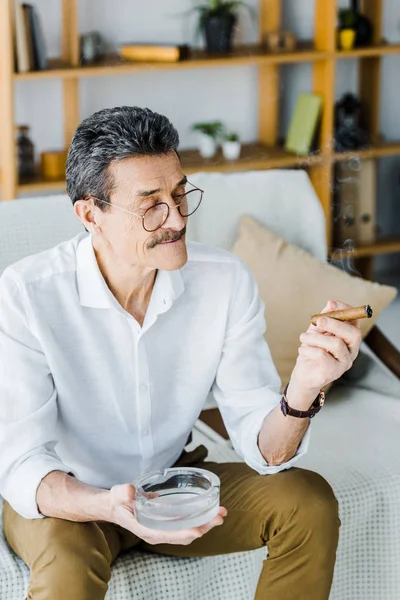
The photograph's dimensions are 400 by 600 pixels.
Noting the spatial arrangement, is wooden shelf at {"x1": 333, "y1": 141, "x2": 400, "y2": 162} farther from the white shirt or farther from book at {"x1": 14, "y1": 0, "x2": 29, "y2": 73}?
the white shirt

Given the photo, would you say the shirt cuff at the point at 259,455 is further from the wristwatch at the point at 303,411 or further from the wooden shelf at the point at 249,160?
the wooden shelf at the point at 249,160

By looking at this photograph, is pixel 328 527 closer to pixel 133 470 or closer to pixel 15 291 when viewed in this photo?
pixel 133 470

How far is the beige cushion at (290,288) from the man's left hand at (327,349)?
0.64m

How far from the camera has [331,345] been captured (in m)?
1.27

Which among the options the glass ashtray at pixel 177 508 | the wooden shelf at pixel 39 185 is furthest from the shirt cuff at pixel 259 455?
the wooden shelf at pixel 39 185

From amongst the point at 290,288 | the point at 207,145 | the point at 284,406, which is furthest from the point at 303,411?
the point at 207,145

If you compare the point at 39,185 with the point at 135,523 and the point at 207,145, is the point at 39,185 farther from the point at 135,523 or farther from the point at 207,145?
the point at 135,523

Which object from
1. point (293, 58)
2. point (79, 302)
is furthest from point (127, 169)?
point (293, 58)

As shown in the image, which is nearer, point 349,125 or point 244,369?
point 244,369

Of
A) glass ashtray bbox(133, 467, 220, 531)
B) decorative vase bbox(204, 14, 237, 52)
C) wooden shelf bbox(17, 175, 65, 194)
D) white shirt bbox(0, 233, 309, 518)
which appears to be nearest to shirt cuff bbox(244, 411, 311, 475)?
white shirt bbox(0, 233, 309, 518)

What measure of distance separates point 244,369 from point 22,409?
356 mm

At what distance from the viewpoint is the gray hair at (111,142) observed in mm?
1341

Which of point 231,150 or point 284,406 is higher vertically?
point 231,150

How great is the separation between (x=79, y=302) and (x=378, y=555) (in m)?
0.68
